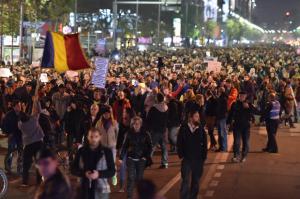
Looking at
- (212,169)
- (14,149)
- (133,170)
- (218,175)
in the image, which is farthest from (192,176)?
(14,149)

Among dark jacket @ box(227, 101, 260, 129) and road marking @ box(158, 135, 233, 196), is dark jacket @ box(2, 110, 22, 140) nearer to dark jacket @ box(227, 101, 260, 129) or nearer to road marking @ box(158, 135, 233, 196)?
road marking @ box(158, 135, 233, 196)

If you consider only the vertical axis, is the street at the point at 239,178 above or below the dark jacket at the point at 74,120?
below

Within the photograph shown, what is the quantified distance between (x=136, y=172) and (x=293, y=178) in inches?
181

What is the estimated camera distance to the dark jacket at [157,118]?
15.3 m

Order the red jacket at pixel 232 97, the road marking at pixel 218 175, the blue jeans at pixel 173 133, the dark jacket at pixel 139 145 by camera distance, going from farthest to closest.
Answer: the red jacket at pixel 232 97 < the blue jeans at pixel 173 133 < the road marking at pixel 218 175 < the dark jacket at pixel 139 145

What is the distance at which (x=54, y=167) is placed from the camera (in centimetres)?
659

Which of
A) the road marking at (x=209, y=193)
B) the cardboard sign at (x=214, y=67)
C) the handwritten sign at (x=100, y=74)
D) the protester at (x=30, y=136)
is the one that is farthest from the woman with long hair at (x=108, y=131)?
the cardboard sign at (x=214, y=67)

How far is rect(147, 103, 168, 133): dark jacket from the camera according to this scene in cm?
1530

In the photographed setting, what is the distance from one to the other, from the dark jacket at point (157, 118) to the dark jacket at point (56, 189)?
882cm

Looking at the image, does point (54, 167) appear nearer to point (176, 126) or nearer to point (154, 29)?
point (176, 126)

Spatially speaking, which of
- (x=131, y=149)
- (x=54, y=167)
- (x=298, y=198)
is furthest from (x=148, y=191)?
(x=298, y=198)

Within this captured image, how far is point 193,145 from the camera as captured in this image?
11.1 m

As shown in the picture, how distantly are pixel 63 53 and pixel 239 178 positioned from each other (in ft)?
14.1

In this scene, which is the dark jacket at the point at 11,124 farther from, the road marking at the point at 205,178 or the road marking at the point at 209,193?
the road marking at the point at 209,193
